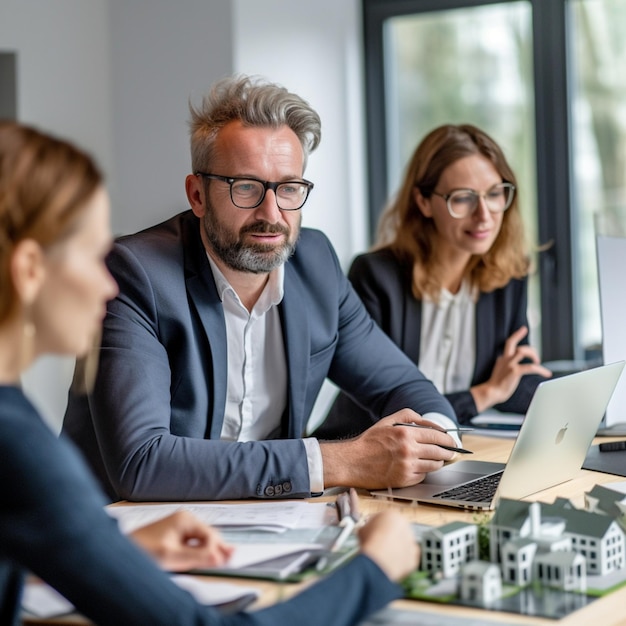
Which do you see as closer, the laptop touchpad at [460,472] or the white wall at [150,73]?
the laptop touchpad at [460,472]

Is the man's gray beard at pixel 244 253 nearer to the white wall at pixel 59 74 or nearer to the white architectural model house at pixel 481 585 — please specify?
the white architectural model house at pixel 481 585

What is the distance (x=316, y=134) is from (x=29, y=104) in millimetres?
2029

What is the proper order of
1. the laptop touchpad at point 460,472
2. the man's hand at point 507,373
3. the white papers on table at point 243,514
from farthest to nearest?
1. the man's hand at point 507,373
2. the laptop touchpad at point 460,472
3. the white papers on table at point 243,514

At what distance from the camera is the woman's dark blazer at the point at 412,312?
298 cm

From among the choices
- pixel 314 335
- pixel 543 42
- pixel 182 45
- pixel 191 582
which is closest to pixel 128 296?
pixel 314 335

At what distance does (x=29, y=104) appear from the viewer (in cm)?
406

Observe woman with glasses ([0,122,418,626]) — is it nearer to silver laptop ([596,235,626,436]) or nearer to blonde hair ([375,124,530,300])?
silver laptop ([596,235,626,436])

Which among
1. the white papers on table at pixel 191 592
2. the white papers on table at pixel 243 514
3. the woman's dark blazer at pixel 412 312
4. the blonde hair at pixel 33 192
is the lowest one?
the white papers on table at pixel 191 592

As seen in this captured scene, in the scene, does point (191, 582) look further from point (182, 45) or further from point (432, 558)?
point (182, 45)

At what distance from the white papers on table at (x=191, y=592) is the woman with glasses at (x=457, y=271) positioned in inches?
61.7

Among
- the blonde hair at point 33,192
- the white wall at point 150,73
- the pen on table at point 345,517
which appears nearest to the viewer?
the blonde hair at point 33,192

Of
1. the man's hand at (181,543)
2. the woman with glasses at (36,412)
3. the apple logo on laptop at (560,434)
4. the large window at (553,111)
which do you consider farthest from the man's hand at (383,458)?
the large window at (553,111)

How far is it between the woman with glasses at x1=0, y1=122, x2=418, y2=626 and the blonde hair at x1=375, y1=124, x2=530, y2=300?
198 cm

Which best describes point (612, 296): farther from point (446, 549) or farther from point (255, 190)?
point (446, 549)
